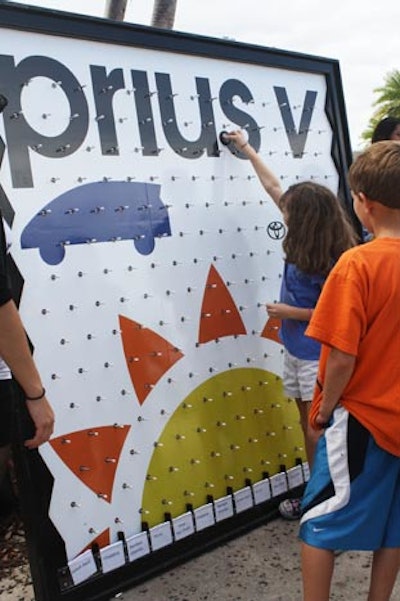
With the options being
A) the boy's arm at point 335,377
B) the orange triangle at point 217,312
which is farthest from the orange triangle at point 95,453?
the boy's arm at point 335,377

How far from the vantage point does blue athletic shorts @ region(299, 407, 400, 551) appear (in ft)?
6.79

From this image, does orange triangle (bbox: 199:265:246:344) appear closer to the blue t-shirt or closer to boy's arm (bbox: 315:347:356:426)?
the blue t-shirt

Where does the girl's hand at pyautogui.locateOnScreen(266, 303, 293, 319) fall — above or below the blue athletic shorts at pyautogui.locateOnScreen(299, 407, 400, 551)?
above

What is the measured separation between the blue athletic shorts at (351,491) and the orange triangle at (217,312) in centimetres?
99

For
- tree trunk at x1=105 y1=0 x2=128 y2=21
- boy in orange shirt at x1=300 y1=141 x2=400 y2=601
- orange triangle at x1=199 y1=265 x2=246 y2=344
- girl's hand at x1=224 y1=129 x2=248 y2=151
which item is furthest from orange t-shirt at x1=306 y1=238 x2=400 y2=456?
tree trunk at x1=105 y1=0 x2=128 y2=21

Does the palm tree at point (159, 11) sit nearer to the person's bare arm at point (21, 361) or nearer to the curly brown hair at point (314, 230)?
the curly brown hair at point (314, 230)

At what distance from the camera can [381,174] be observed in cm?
205

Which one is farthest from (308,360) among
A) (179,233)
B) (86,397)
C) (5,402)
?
(5,402)

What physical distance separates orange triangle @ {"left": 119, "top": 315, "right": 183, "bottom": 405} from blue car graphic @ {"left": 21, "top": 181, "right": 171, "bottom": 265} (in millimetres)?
338

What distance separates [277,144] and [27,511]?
211cm

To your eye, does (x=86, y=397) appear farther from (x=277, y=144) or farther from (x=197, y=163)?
(x=277, y=144)

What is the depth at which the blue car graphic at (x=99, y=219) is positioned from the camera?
249 centimetres

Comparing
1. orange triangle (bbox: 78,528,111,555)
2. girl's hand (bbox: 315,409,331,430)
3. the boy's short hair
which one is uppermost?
the boy's short hair

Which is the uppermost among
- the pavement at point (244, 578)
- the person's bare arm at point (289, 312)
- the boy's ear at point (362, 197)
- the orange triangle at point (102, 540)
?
the boy's ear at point (362, 197)
